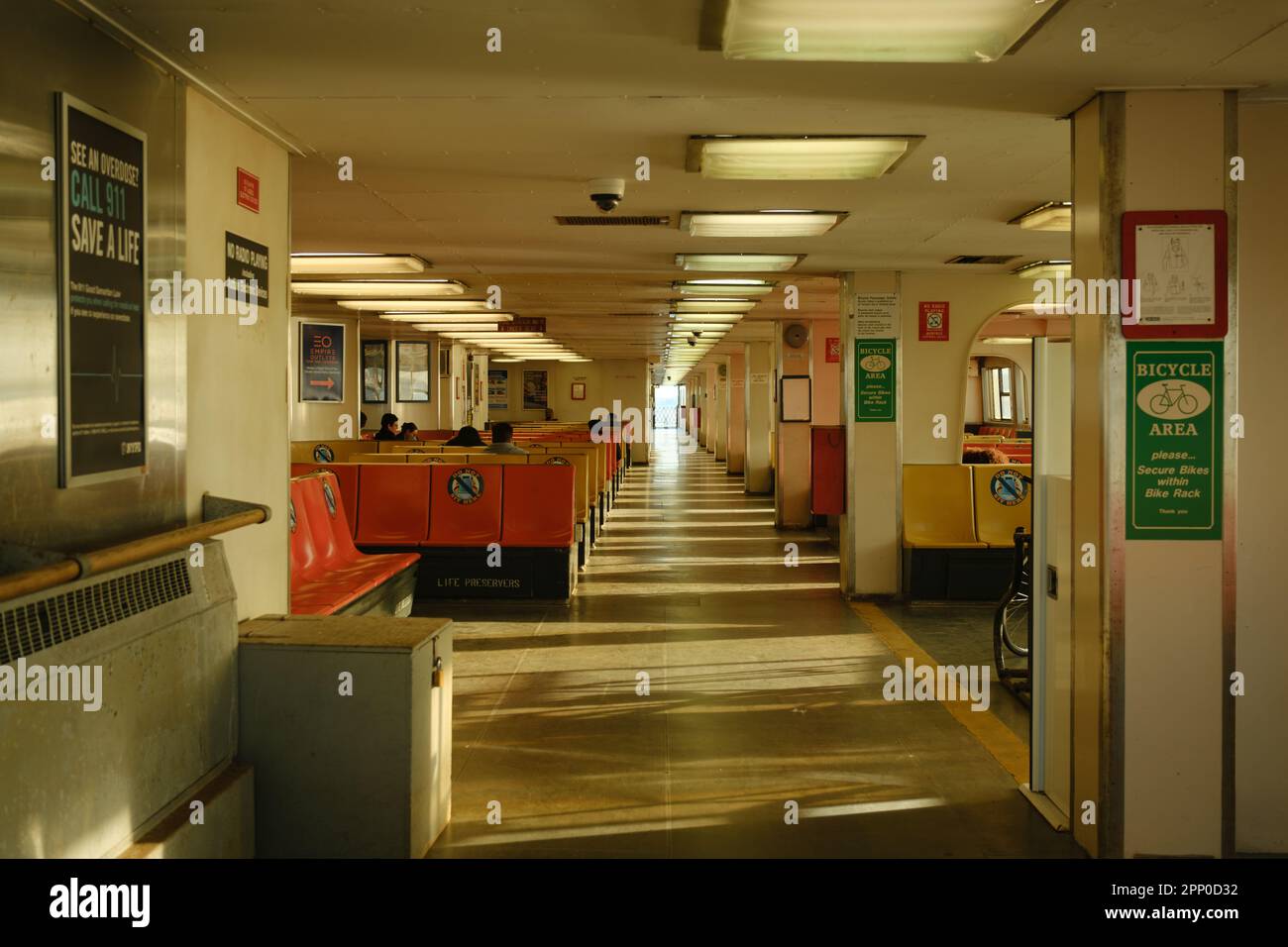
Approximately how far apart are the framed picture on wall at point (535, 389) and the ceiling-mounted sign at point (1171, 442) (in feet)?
84.2

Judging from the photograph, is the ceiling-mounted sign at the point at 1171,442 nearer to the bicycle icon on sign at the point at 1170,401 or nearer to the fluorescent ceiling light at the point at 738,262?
the bicycle icon on sign at the point at 1170,401

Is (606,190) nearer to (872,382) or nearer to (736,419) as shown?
(872,382)

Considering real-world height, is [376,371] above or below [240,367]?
above

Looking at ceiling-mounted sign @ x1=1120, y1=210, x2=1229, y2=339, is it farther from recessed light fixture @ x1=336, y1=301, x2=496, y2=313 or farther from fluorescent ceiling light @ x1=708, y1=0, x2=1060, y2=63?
recessed light fixture @ x1=336, y1=301, x2=496, y2=313

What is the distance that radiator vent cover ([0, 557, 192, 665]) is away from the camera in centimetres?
237

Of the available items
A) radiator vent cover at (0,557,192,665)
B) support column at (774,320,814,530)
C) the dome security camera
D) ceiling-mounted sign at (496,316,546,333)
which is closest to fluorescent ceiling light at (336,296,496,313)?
ceiling-mounted sign at (496,316,546,333)

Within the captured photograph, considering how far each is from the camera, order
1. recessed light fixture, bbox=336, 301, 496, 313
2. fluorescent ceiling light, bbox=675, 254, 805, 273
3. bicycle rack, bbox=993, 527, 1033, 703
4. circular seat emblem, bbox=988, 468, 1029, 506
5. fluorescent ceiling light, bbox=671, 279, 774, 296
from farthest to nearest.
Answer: recessed light fixture, bbox=336, 301, 496, 313, fluorescent ceiling light, bbox=671, 279, 774, 296, circular seat emblem, bbox=988, 468, 1029, 506, fluorescent ceiling light, bbox=675, 254, 805, 273, bicycle rack, bbox=993, 527, 1033, 703

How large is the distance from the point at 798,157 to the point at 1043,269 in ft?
15.0

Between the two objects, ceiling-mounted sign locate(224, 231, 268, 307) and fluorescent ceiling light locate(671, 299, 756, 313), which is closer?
ceiling-mounted sign locate(224, 231, 268, 307)

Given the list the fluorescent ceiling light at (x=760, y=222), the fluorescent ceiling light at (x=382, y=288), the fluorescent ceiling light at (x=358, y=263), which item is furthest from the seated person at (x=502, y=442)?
the fluorescent ceiling light at (x=760, y=222)

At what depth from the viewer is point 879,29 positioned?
9.57 ft

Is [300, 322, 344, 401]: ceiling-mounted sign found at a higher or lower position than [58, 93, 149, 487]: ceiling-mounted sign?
higher

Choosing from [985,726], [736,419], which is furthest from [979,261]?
[736,419]

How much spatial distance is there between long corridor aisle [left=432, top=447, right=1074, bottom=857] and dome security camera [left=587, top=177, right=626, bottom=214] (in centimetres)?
254
